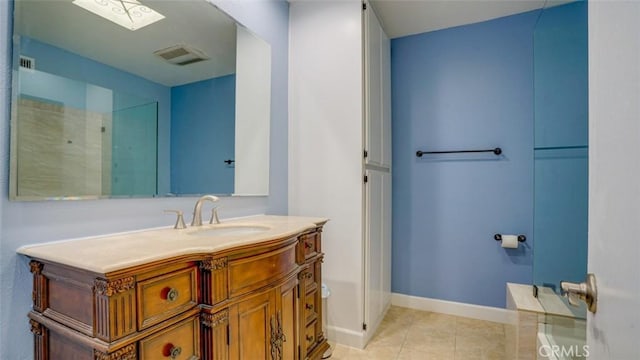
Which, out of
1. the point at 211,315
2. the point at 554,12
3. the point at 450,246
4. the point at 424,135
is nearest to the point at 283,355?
the point at 211,315

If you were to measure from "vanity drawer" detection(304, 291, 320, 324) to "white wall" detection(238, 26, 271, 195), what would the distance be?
2.35 ft

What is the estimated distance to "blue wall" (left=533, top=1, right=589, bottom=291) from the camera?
1.68 m

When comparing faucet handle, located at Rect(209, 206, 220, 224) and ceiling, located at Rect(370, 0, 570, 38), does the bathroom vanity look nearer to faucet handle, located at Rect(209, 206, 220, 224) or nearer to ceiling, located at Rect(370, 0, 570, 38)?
faucet handle, located at Rect(209, 206, 220, 224)

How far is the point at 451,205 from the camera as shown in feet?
8.61

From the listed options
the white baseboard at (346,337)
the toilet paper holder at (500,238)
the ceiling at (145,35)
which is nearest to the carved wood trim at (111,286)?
the ceiling at (145,35)

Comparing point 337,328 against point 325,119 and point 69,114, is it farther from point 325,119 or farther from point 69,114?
point 69,114

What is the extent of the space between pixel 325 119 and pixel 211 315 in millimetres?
1526

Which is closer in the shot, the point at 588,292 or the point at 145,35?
the point at 588,292

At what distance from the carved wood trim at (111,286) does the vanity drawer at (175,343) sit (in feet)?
0.53

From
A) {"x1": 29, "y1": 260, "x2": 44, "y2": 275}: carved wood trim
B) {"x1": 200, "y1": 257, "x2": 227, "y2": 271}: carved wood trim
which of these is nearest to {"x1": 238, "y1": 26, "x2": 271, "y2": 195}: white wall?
{"x1": 200, "y1": 257, "x2": 227, "y2": 271}: carved wood trim

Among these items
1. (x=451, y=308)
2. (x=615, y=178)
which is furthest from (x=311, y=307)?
(x=451, y=308)

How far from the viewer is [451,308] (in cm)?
258

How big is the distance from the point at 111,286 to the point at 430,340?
2126 mm

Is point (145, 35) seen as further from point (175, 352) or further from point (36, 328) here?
point (175, 352)
